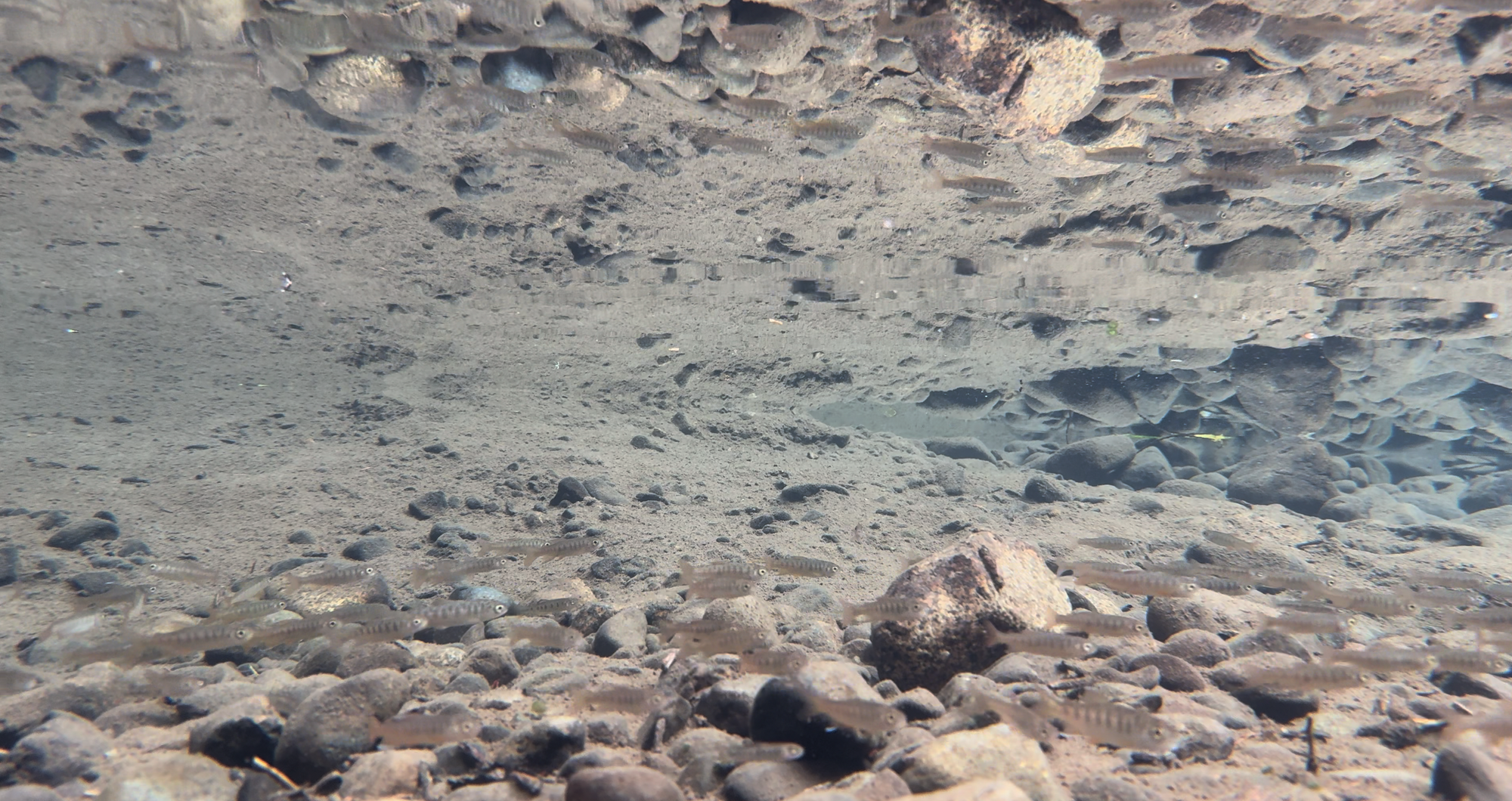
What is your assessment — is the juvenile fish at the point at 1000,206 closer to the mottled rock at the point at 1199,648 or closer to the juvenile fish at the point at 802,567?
the juvenile fish at the point at 802,567

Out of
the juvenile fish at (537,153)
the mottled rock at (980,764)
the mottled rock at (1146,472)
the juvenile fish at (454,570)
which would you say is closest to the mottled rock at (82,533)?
the juvenile fish at (454,570)

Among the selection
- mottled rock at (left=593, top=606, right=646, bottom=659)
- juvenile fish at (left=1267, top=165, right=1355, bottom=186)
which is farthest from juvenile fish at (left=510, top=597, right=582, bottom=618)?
juvenile fish at (left=1267, top=165, right=1355, bottom=186)

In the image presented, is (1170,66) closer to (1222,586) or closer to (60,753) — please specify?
(1222,586)

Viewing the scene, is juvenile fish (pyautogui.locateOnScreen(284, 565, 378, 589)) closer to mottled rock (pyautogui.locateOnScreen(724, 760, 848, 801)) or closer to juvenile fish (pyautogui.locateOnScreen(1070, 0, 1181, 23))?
mottled rock (pyautogui.locateOnScreen(724, 760, 848, 801))

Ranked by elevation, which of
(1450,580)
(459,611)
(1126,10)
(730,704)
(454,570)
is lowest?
(459,611)

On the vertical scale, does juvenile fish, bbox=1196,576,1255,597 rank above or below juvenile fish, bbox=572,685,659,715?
above

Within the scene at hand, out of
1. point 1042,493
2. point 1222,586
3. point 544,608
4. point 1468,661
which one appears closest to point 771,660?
point 544,608

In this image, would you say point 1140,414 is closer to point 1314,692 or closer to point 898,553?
point 898,553
